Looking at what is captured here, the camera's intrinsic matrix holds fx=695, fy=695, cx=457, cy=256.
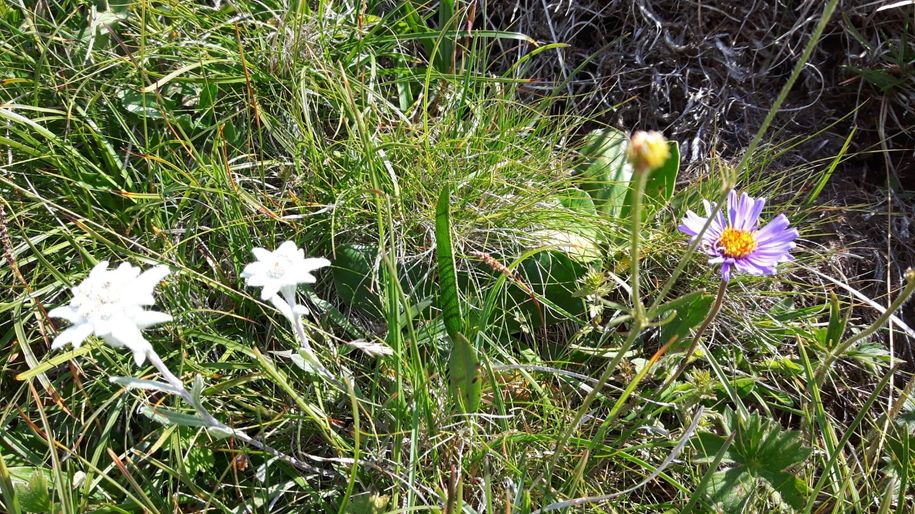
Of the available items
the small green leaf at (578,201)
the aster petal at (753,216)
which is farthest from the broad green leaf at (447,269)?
the aster petal at (753,216)

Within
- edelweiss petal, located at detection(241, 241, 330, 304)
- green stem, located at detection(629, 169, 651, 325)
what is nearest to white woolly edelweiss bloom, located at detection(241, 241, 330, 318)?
edelweiss petal, located at detection(241, 241, 330, 304)

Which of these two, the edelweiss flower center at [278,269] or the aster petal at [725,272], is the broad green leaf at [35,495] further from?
the aster petal at [725,272]

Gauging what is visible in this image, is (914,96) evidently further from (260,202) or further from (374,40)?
(260,202)

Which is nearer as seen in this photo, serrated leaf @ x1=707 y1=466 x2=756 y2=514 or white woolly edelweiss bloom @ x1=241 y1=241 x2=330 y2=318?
white woolly edelweiss bloom @ x1=241 y1=241 x2=330 y2=318

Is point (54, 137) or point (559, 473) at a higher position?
point (54, 137)

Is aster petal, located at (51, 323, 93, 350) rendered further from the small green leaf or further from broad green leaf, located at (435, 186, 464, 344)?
the small green leaf

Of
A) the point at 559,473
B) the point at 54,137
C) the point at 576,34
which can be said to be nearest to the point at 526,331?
the point at 559,473

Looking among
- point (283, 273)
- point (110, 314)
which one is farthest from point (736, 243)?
point (110, 314)
